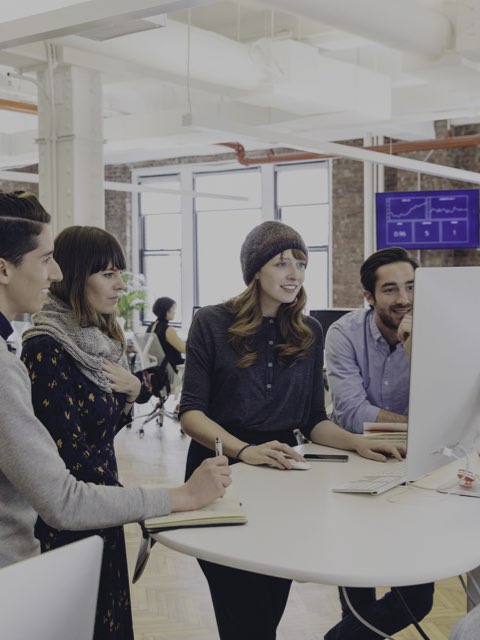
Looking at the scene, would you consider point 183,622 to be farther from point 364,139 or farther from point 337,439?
point 364,139

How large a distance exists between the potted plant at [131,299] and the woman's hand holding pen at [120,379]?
10439 millimetres

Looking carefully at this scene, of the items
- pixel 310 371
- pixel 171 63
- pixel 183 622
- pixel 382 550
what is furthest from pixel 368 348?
pixel 171 63

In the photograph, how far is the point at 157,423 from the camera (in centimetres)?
938

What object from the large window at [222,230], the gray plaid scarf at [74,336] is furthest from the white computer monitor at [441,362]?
the large window at [222,230]

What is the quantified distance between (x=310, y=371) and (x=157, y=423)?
680 centimetres

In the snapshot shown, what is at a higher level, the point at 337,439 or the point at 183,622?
the point at 337,439

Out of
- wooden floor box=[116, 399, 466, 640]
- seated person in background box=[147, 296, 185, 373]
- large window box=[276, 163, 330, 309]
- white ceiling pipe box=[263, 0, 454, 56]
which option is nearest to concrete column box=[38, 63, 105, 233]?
seated person in background box=[147, 296, 185, 373]

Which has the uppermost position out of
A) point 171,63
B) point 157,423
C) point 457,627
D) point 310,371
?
point 171,63

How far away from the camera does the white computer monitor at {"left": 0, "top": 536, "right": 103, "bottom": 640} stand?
1456 mm

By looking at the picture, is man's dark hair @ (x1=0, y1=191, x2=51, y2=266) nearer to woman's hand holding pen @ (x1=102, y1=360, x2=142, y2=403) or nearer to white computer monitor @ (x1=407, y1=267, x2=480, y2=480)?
woman's hand holding pen @ (x1=102, y1=360, x2=142, y2=403)

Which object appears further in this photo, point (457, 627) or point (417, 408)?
point (417, 408)

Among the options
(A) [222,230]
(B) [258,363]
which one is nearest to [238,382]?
(B) [258,363]

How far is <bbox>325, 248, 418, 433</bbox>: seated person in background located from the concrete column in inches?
180

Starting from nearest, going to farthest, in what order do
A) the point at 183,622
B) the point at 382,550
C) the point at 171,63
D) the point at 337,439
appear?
1. the point at 382,550
2. the point at 337,439
3. the point at 183,622
4. the point at 171,63
